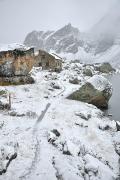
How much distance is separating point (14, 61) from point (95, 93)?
14145mm

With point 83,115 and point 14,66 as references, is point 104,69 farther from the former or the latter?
point 83,115

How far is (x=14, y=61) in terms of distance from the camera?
147ft

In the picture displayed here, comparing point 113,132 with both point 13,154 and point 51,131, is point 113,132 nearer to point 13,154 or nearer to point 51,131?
point 51,131

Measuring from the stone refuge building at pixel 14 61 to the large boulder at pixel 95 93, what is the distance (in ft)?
35.0

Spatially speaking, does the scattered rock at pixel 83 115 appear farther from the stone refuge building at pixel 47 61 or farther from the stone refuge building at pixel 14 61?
the stone refuge building at pixel 47 61

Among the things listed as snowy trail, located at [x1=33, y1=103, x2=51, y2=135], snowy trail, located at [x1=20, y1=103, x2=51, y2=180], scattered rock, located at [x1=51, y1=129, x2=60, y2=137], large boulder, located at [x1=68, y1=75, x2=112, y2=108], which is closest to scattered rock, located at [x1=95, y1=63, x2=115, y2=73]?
large boulder, located at [x1=68, y1=75, x2=112, y2=108]

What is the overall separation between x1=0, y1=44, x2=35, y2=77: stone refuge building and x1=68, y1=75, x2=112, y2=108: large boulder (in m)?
10.7

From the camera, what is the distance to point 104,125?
91.5 feet

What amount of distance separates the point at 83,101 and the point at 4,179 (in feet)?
79.1

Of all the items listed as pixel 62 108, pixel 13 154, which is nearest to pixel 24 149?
pixel 13 154

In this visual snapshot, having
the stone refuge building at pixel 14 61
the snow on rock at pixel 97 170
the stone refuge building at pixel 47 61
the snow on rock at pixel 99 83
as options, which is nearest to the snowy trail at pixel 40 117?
the snow on rock at pixel 97 170

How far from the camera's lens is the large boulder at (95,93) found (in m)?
39.8

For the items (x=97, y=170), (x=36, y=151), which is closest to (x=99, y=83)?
(x=36, y=151)

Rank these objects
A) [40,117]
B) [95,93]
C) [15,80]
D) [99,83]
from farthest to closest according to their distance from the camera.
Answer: [15,80], [99,83], [95,93], [40,117]
